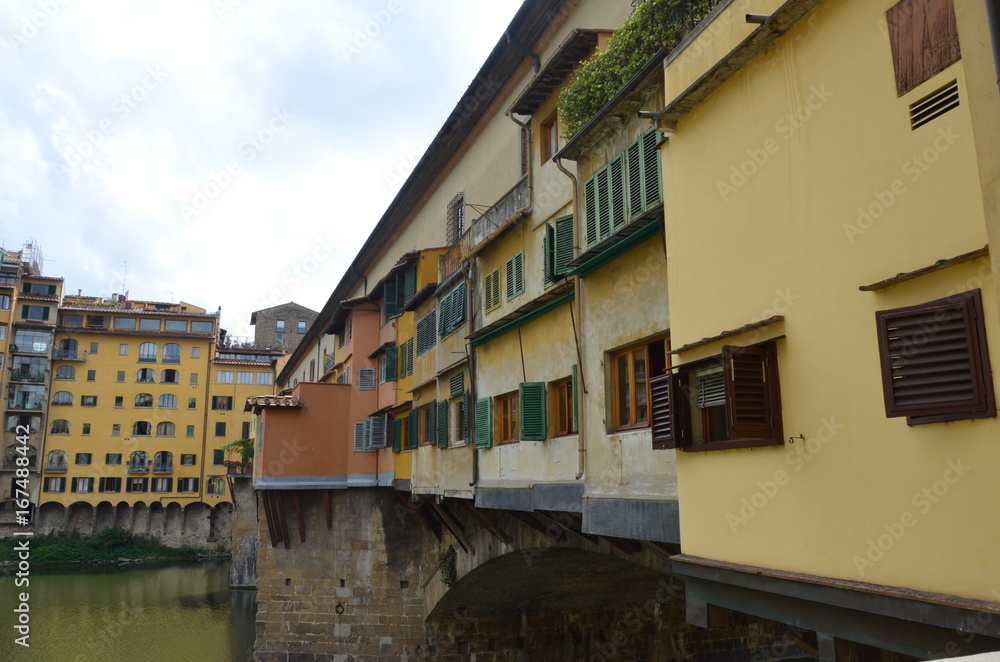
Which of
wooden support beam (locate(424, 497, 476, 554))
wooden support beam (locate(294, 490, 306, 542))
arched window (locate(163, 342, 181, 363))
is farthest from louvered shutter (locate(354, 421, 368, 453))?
arched window (locate(163, 342, 181, 363))

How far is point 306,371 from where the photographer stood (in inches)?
1663

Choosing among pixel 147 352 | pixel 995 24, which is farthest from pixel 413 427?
pixel 147 352

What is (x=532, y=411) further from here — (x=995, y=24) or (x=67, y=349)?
(x=67, y=349)

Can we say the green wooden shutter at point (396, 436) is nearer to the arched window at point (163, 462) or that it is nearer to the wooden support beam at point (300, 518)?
the wooden support beam at point (300, 518)

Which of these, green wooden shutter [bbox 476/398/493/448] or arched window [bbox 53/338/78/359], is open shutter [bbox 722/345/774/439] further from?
arched window [bbox 53/338/78/359]

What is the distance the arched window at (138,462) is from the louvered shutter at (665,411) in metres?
63.1

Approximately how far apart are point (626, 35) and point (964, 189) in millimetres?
5264

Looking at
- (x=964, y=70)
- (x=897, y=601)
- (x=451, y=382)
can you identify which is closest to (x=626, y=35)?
(x=964, y=70)

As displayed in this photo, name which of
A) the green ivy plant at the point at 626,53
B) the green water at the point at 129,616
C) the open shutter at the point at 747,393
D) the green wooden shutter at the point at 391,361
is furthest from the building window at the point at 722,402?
the green water at the point at 129,616

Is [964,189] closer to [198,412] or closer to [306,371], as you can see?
[306,371]

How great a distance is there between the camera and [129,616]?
38500 millimetres

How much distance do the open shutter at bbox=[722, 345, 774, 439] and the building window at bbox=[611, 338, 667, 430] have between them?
2417 mm

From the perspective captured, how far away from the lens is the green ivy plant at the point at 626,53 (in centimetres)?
837

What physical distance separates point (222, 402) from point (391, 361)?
48.8 m
